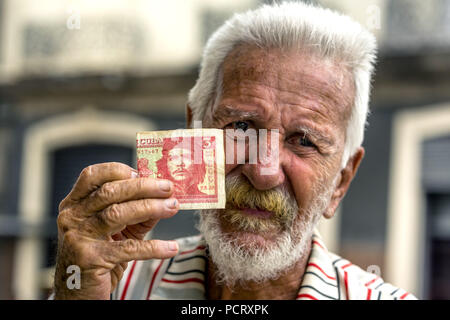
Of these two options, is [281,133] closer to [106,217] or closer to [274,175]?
[274,175]


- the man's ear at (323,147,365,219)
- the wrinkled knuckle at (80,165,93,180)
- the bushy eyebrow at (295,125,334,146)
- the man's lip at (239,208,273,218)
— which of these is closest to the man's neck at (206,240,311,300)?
the man's ear at (323,147,365,219)

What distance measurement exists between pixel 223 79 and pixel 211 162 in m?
0.41

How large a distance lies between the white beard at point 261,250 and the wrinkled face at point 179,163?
0.91 feet

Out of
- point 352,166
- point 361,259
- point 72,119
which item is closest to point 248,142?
point 352,166

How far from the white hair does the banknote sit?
356mm

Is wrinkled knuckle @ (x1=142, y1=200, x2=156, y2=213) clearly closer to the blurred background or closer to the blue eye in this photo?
the blue eye

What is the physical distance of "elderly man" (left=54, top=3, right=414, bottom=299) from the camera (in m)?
1.66

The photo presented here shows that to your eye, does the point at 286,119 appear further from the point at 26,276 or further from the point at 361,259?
the point at 26,276

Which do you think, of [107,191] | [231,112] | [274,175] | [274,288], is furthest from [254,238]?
[107,191]

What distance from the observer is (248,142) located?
1.71 metres

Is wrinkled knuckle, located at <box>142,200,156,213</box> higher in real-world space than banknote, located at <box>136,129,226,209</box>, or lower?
lower

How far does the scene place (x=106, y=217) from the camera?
4.48ft

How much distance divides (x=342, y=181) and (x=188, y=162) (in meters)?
0.72

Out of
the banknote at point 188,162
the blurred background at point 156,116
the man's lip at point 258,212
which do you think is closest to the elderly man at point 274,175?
the man's lip at point 258,212
